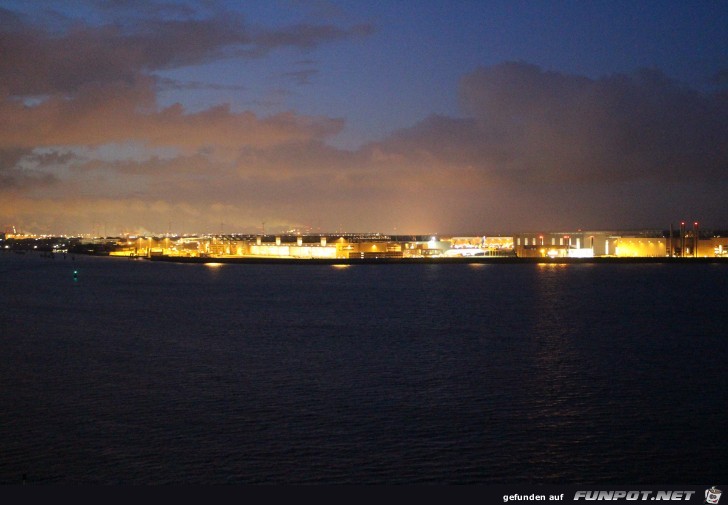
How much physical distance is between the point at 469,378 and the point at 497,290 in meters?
17.0

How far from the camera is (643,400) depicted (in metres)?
9.24

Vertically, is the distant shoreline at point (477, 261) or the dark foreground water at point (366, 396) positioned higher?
the distant shoreline at point (477, 261)

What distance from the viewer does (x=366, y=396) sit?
9.38 meters

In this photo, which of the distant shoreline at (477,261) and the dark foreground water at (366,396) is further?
the distant shoreline at (477,261)

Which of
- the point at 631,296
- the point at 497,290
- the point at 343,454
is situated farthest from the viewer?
the point at 497,290

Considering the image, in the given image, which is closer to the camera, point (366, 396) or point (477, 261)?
point (366, 396)

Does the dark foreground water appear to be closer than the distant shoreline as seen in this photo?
Yes

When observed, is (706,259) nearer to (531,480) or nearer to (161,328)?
(161,328)

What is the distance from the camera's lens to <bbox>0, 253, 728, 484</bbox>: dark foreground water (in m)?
6.79

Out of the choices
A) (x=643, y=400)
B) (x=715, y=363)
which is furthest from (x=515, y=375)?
(x=715, y=363)

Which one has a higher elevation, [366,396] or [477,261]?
[477,261]

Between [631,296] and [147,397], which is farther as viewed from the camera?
[631,296]

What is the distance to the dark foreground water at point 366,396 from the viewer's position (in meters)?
6.79

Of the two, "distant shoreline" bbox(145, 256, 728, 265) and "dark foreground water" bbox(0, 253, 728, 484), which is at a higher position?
"distant shoreline" bbox(145, 256, 728, 265)
